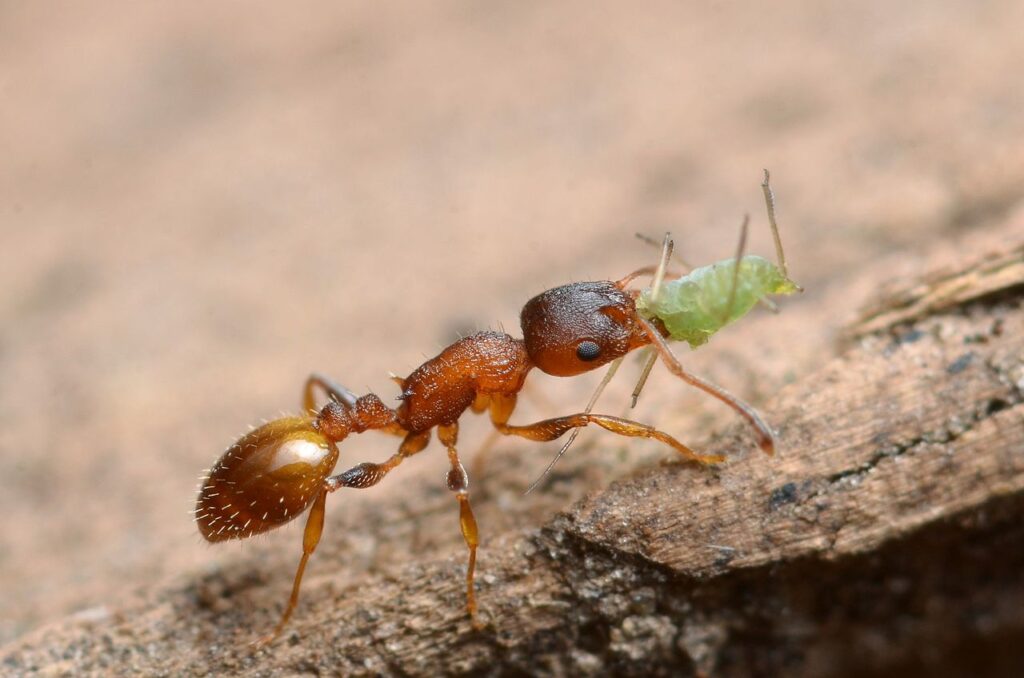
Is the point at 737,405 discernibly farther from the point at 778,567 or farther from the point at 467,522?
the point at 467,522

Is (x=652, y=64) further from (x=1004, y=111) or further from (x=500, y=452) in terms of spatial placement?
(x=500, y=452)

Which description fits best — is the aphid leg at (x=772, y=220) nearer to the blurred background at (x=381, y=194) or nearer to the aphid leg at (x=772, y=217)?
the aphid leg at (x=772, y=217)

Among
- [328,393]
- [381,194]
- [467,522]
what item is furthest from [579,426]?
[381,194]

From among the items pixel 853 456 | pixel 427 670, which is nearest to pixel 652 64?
pixel 853 456

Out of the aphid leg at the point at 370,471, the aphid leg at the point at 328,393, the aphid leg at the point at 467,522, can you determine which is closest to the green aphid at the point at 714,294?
the aphid leg at the point at 467,522

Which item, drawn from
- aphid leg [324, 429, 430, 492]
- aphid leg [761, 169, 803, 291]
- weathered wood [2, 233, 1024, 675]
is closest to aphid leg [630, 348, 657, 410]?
weathered wood [2, 233, 1024, 675]

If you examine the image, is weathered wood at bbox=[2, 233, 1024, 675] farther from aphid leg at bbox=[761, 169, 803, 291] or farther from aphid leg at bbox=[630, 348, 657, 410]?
aphid leg at bbox=[761, 169, 803, 291]

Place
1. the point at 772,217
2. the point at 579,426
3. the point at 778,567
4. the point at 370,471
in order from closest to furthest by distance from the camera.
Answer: the point at 778,567 → the point at 772,217 → the point at 579,426 → the point at 370,471
